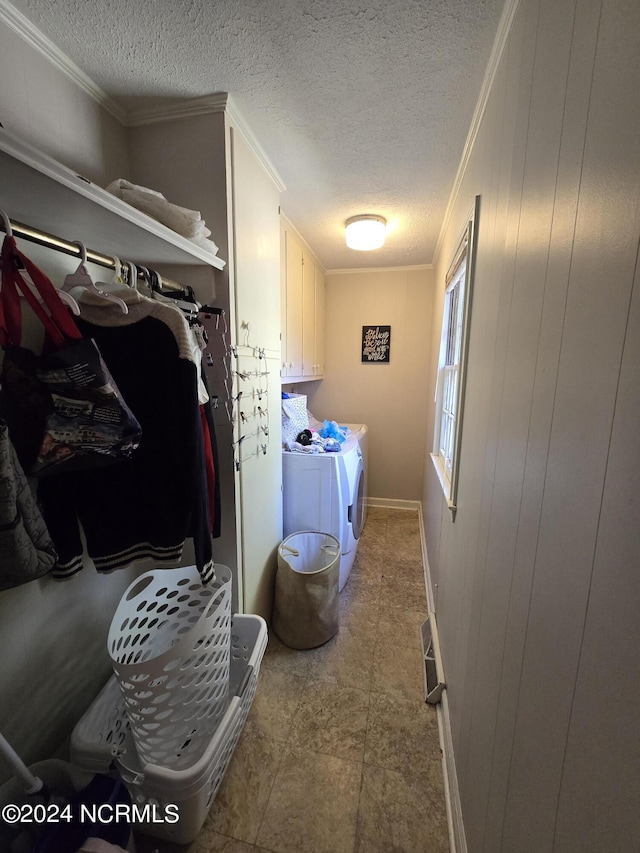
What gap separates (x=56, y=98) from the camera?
1.09 metres

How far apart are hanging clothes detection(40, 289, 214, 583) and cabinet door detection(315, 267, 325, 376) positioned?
236 centimetres

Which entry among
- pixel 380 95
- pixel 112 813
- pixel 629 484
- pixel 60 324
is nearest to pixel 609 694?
pixel 629 484

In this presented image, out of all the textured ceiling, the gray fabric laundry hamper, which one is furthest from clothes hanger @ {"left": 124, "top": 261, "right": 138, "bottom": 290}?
the gray fabric laundry hamper

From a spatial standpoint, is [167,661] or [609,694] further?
[167,661]

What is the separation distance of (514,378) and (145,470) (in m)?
1.10

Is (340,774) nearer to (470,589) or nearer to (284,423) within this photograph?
(470,589)

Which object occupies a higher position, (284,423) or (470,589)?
(284,423)

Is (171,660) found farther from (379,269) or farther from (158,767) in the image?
(379,269)

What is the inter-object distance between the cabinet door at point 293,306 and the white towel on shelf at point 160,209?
1291 mm

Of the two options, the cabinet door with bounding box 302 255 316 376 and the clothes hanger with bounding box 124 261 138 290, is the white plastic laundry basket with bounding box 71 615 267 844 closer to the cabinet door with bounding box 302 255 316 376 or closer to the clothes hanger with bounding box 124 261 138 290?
the clothes hanger with bounding box 124 261 138 290

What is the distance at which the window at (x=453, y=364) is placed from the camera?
139 centimetres

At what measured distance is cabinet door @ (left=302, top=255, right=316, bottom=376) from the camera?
2.84 m

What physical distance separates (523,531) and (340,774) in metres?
1.28

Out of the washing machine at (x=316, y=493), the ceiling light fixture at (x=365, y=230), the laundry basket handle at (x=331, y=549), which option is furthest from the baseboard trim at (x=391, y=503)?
the ceiling light fixture at (x=365, y=230)
